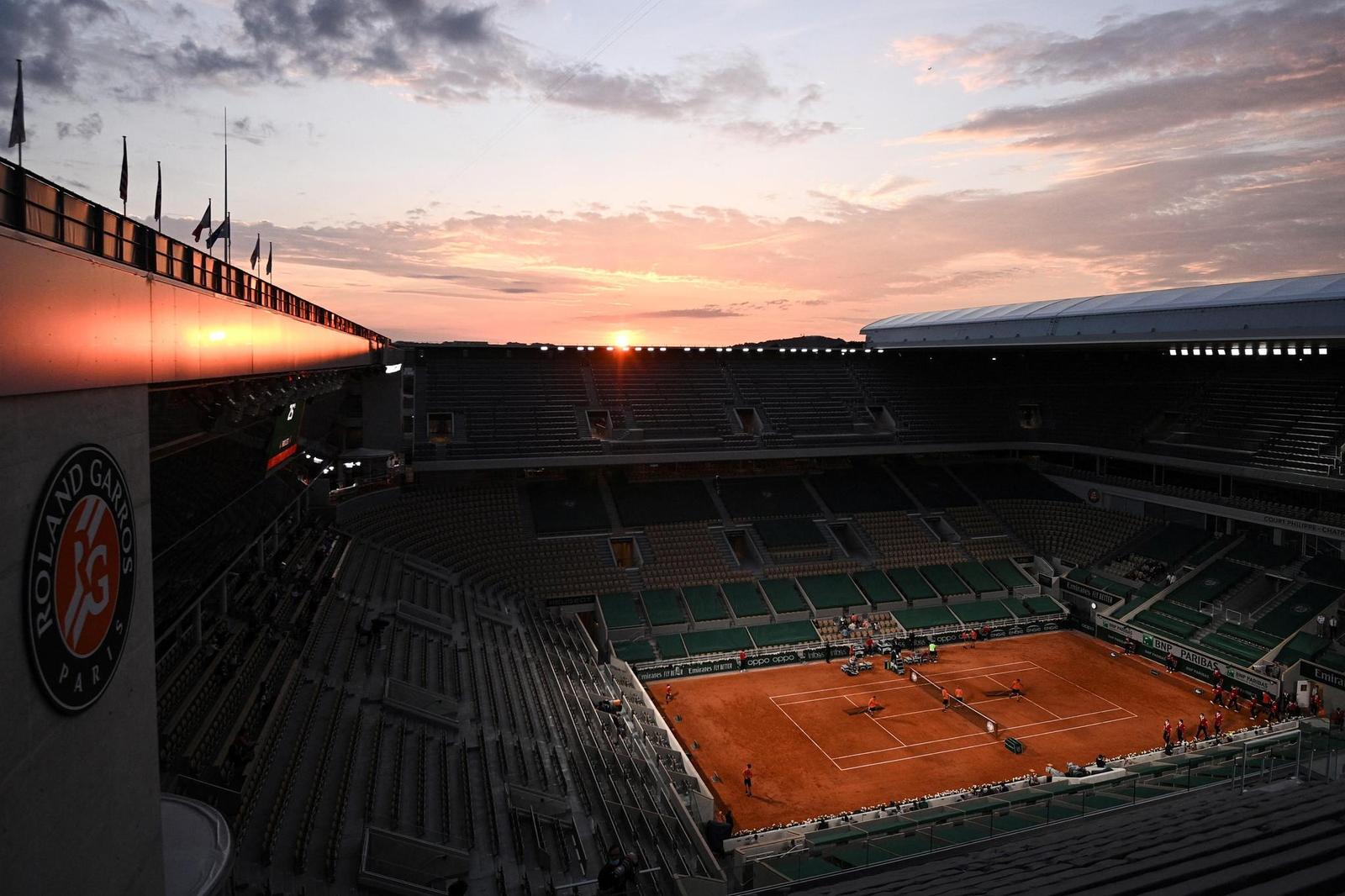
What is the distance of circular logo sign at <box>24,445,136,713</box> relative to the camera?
17.8 feet

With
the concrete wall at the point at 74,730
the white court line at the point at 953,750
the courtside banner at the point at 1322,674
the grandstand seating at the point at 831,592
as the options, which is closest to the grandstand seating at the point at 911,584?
the grandstand seating at the point at 831,592

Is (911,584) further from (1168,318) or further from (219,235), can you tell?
(219,235)

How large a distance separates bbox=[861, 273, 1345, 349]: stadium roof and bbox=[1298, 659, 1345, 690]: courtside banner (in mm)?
11446

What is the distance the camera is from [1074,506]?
142 feet

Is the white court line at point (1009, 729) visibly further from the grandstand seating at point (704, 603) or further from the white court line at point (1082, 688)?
the grandstand seating at point (704, 603)

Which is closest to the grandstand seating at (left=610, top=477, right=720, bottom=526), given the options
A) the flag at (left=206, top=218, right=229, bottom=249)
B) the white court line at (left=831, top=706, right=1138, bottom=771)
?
the white court line at (left=831, top=706, right=1138, bottom=771)

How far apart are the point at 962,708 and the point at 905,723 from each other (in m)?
2.59

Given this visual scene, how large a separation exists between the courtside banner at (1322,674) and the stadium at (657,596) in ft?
0.39

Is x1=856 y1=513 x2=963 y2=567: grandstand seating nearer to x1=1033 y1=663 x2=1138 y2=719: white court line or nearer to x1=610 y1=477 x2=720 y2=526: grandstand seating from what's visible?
x1=610 y1=477 x2=720 y2=526: grandstand seating

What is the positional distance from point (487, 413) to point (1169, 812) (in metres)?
34.1

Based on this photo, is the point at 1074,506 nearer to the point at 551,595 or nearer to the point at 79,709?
the point at 551,595

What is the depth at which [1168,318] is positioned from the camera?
33.4m

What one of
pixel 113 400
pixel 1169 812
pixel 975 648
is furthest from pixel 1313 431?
pixel 113 400

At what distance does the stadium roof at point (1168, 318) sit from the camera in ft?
94.4
